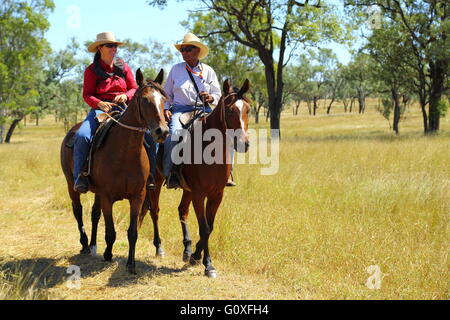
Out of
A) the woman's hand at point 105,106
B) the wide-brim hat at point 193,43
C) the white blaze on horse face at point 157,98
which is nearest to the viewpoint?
the white blaze on horse face at point 157,98

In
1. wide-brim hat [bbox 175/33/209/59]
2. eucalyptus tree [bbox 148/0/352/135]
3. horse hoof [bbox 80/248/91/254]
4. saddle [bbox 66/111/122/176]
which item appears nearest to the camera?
saddle [bbox 66/111/122/176]

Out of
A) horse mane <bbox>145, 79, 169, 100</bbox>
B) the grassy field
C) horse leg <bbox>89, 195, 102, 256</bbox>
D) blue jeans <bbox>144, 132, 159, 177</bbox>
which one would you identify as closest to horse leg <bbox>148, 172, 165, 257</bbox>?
the grassy field

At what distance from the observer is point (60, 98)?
45500 millimetres

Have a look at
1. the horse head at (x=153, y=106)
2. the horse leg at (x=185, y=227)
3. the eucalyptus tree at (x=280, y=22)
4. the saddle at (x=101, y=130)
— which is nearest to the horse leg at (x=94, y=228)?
the saddle at (x=101, y=130)

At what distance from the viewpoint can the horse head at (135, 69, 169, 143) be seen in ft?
14.8

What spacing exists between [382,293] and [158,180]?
12.1 ft

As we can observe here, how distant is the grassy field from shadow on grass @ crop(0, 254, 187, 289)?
2 centimetres

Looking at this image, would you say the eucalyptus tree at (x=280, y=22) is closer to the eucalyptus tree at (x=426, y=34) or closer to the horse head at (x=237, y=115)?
the eucalyptus tree at (x=426, y=34)

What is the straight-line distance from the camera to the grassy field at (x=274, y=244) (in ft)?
15.5

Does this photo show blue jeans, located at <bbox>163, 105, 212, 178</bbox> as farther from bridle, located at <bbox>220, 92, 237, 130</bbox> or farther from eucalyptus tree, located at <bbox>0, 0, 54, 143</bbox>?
eucalyptus tree, located at <bbox>0, 0, 54, 143</bbox>

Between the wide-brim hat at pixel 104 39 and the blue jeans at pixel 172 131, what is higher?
the wide-brim hat at pixel 104 39

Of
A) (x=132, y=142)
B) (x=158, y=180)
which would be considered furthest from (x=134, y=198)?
(x=158, y=180)

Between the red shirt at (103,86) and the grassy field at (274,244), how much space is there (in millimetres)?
2405
